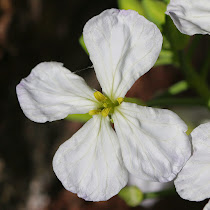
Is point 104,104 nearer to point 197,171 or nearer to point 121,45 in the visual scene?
point 121,45

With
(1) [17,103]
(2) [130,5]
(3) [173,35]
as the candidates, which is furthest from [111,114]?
(1) [17,103]

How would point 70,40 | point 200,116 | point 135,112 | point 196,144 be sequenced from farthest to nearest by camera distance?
point 70,40, point 200,116, point 135,112, point 196,144

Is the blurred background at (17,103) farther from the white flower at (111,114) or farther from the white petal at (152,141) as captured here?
the white petal at (152,141)

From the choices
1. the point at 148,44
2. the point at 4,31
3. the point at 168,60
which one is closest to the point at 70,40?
the point at 4,31

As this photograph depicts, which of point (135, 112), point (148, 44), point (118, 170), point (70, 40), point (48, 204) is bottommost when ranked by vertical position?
point (48, 204)

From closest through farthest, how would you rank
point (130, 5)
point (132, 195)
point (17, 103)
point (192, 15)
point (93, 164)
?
1. point (192, 15)
2. point (93, 164)
3. point (130, 5)
4. point (132, 195)
5. point (17, 103)

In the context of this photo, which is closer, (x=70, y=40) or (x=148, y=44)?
(x=148, y=44)

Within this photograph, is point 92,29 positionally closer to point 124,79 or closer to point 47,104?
point 124,79
